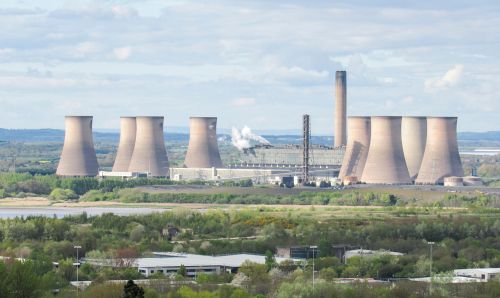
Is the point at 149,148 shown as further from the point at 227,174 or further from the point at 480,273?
the point at 480,273

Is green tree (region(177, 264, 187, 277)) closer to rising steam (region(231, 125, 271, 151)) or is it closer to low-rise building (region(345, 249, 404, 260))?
low-rise building (region(345, 249, 404, 260))

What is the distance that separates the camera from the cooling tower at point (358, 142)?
10081cm

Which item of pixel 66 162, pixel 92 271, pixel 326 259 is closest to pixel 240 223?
pixel 326 259

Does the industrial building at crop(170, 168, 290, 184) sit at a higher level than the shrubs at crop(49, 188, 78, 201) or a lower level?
higher

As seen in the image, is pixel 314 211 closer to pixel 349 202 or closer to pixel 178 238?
pixel 349 202

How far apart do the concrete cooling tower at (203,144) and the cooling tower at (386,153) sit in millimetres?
15766

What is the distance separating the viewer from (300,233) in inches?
2490

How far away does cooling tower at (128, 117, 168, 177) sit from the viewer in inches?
4087

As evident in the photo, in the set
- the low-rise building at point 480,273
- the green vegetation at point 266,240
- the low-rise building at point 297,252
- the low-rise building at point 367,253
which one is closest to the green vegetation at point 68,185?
the green vegetation at point 266,240

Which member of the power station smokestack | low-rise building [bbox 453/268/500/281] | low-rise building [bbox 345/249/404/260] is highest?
the power station smokestack

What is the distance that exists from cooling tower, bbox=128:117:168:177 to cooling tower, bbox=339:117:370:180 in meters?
13.0

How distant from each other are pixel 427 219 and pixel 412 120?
97.3 ft

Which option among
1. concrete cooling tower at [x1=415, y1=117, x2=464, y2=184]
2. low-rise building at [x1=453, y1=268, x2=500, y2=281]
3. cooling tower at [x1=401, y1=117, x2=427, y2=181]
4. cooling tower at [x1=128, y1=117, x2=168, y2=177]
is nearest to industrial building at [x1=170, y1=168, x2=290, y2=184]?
cooling tower at [x1=128, y1=117, x2=168, y2=177]

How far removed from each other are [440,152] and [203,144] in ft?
68.5
